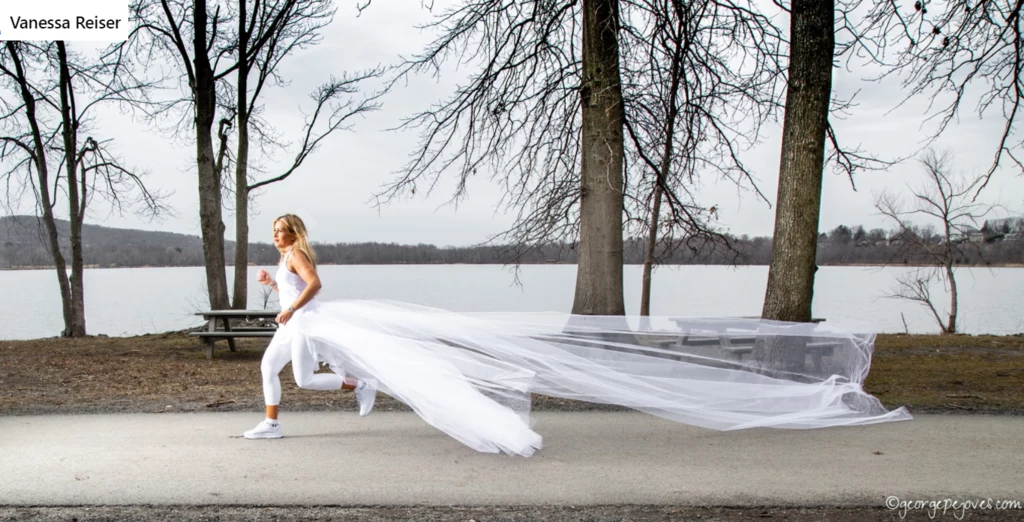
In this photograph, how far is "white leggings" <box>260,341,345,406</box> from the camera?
21.0ft

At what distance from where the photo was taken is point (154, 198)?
23.4m

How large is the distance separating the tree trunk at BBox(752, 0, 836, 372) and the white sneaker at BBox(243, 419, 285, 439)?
5.54 metres

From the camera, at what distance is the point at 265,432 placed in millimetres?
6383

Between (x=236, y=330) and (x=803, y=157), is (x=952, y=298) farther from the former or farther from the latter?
(x=236, y=330)

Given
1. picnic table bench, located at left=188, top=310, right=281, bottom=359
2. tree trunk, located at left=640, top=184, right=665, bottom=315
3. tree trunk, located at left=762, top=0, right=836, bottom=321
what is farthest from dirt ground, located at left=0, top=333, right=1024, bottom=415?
tree trunk, located at left=640, top=184, right=665, bottom=315

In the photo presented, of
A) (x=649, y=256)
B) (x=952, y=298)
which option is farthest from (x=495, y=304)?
(x=952, y=298)

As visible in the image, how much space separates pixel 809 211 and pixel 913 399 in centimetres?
234

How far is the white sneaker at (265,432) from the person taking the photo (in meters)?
6.37

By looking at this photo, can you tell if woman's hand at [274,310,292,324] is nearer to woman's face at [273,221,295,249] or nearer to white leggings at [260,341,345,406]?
white leggings at [260,341,345,406]

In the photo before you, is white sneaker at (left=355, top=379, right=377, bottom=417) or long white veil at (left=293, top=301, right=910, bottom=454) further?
white sneaker at (left=355, top=379, right=377, bottom=417)

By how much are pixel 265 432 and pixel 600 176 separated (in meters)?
5.52

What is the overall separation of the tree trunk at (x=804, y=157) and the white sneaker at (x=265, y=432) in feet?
18.2

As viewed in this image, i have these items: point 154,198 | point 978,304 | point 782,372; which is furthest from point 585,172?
point 978,304

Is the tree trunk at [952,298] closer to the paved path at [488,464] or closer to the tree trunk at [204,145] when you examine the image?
the paved path at [488,464]
